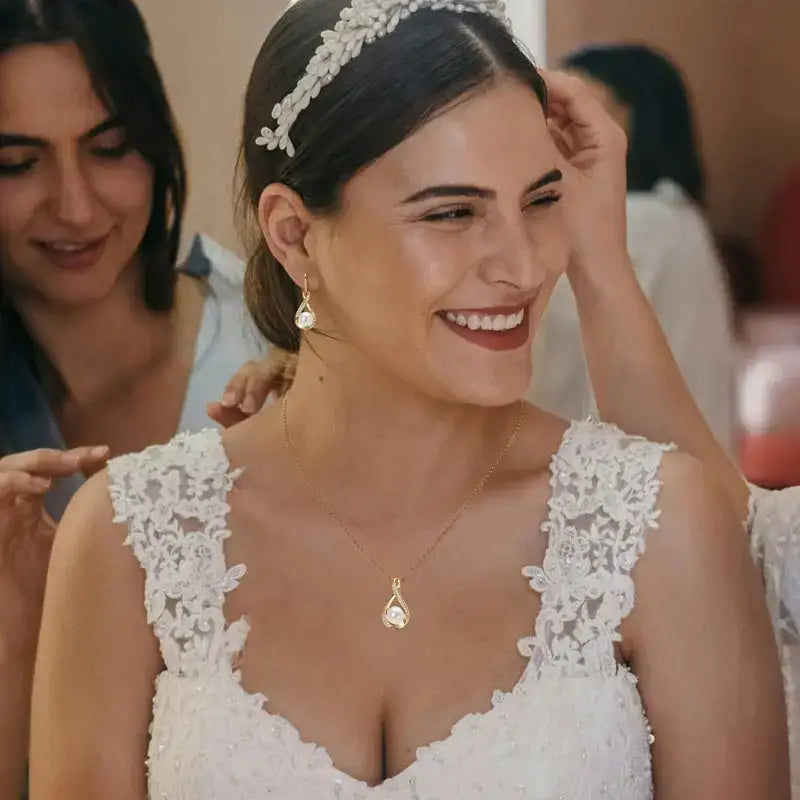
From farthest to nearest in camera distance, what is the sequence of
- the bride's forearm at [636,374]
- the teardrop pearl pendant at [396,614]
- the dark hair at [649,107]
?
1. the dark hair at [649,107]
2. the bride's forearm at [636,374]
3. the teardrop pearl pendant at [396,614]

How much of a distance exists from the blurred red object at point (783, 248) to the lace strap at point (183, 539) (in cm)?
192

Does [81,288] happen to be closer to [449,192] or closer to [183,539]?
[183,539]

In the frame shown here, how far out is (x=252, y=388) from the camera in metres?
1.44

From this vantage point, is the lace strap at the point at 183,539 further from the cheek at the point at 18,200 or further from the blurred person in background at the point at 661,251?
the blurred person in background at the point at 661,251

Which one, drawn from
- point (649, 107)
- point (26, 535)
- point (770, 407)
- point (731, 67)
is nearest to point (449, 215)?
point (26, 535)

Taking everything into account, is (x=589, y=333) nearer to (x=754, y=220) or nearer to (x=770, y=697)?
(x=770, y=697)

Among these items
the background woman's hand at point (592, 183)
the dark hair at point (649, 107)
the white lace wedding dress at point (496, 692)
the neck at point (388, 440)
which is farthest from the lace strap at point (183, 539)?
the dark hair at point (649, 107)

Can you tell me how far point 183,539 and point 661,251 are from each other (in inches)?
45.2

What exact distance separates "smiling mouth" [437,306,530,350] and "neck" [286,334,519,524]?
0.40 feet

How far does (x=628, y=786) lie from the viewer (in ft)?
3.72

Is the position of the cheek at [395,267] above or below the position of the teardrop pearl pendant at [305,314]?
above

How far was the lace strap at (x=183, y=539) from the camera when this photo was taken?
3.98 ft

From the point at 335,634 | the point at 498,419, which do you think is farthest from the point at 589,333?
the point at 335,634

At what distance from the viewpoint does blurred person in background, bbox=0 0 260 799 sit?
1.34 metres
